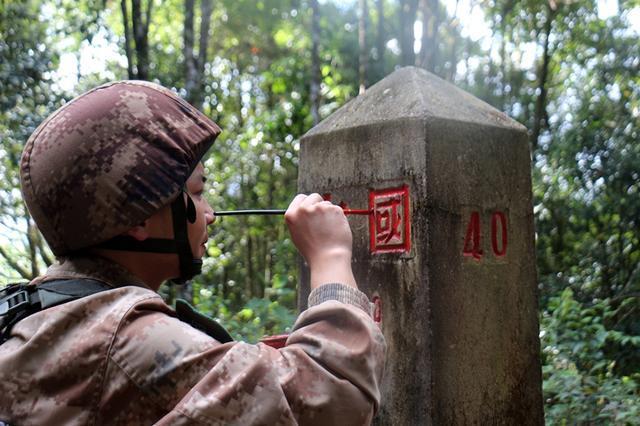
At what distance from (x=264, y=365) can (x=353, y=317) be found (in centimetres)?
16

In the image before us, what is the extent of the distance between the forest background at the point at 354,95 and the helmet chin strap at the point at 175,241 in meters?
2.75

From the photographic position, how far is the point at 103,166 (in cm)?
106

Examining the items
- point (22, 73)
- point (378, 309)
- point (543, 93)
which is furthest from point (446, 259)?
point (543, 93)

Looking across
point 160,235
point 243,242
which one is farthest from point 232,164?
point 160,235

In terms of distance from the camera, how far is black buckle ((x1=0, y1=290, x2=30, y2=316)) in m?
1.02

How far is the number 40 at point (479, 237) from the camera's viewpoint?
7.61 ft

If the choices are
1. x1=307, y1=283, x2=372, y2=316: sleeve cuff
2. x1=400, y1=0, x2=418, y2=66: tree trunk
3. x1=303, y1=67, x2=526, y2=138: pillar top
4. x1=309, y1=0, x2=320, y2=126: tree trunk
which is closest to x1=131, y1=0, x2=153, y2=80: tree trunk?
x1=309, y1=0, x2=320, y2=126: tree trunk

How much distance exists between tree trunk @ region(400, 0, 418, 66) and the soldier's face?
26.5ft

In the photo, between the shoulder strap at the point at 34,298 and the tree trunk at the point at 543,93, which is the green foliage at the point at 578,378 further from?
the tree trunk at the point at 543,93

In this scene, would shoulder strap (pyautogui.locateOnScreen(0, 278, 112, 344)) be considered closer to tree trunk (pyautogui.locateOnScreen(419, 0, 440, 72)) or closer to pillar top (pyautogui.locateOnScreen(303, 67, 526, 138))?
pillar top (pyautogui.locateOnScreen(303, 67, 526, 138))

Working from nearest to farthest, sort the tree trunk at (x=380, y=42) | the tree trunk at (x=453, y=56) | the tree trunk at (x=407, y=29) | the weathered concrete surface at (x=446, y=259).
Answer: the weathered concrete surface at (x=446, y=259) → the tree trunk at (x=407, y=29) → the tree trunk at (x=380, y=42) → the tree trunk at (x=453, y=56)

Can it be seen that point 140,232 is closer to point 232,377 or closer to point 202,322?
point 202,322

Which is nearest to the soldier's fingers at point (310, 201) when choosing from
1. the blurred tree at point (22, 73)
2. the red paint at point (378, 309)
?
the red paint at point (378, 309)

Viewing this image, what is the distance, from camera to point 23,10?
559 cm
